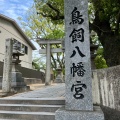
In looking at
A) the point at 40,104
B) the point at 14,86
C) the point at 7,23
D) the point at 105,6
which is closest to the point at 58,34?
the point at 7,23

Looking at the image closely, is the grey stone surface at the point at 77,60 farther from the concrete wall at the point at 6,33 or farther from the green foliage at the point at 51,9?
the concrete wall at the point at 6,33

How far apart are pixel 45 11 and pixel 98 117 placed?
12.3 metres

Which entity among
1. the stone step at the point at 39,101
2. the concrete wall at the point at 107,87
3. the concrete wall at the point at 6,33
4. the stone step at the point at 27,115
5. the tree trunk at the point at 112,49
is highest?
the concrete wall at the point at 6,33

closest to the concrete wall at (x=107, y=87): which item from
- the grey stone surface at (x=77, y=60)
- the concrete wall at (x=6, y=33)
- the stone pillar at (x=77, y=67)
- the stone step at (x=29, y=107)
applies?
the stone pillar at (x=77, y=67)

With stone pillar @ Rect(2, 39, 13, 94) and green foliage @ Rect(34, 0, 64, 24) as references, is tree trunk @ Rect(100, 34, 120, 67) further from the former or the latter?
stone pillar @ Rect(2, 39, 13, 94)

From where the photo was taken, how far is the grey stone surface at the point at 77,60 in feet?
11.8

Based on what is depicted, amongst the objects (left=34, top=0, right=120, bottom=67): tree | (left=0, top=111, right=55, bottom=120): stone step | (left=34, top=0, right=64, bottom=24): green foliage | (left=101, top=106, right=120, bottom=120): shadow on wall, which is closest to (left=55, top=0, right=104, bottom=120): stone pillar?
(left=101, top=106, right=120, bottom=120): shadow on wall

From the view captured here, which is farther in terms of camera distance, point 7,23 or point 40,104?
point 7,23

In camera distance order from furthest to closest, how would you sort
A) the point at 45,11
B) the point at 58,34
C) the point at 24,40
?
the point at 58,34, the point at 24,40, the point at 45,11

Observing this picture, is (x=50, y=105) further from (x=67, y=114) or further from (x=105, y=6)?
(x=105, y=6)

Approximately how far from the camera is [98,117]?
324 cm

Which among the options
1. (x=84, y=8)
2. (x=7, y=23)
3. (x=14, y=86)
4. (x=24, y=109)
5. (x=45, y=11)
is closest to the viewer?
(x=84, y=8)

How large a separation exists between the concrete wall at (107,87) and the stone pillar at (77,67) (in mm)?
736

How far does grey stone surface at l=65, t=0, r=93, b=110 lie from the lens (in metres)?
3.59
